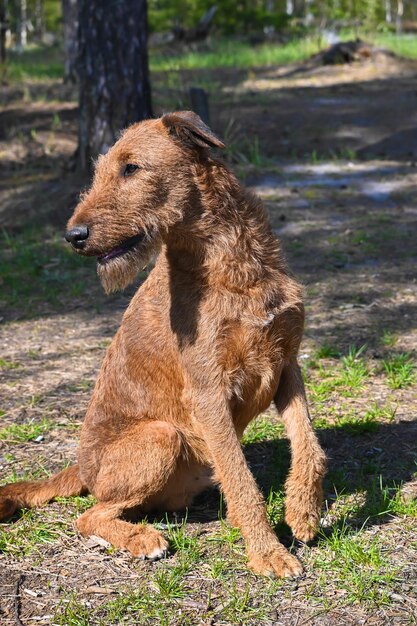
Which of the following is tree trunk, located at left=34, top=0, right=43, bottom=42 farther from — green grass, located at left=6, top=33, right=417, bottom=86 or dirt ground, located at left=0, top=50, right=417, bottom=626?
dirt ground, located at left=0, top=50, right=417, bottom=626

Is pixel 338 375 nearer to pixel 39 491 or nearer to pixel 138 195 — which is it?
pixel 39 491

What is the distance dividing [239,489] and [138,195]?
4.44ft

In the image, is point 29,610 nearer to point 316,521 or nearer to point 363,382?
point 316,521

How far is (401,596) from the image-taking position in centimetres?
348

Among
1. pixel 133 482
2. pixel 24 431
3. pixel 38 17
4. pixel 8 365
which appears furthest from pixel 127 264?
pixel 38 17

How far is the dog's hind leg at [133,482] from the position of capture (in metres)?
3.96

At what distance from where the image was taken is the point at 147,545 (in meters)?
3.91

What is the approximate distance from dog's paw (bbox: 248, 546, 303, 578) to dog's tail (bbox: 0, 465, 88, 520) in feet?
3.73

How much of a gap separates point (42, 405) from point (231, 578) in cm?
234

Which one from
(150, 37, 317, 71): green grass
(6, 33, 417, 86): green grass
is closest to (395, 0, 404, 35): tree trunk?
(6, 33, 417, 86): green grass

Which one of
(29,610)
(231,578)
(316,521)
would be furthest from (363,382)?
(29,610)

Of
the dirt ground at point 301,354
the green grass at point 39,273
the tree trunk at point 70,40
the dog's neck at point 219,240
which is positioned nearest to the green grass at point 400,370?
the dirt ground at point 301,354

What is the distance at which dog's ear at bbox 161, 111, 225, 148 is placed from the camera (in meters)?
3.75

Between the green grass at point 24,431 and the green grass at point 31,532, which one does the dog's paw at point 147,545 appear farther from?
the green grass at point 24,431
